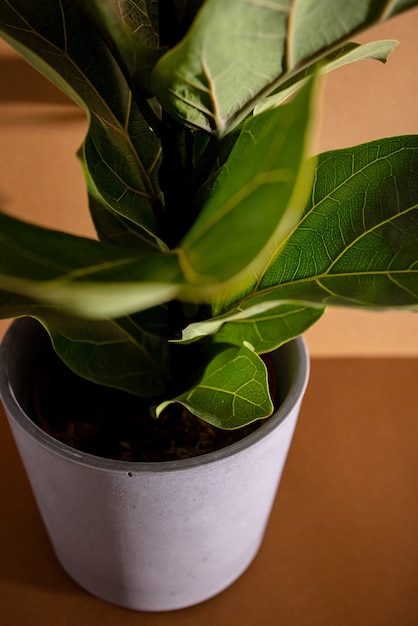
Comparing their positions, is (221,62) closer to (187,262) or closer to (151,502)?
(187,262)

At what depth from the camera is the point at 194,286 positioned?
0.88 ft

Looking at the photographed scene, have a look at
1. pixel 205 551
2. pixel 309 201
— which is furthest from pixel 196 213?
pixel 205 551

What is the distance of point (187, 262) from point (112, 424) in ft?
1.07

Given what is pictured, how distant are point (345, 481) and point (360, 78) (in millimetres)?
450

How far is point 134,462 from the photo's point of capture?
17.5 inches

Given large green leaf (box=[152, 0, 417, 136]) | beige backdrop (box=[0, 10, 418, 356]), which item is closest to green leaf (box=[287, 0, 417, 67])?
large green leaf (box=[152, 0, 417, 136])

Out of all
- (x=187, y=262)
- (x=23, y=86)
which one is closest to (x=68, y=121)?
(x=23, y=86)

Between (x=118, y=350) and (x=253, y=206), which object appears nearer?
(x=253, y=206)

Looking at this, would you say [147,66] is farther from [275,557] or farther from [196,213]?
[275,557]

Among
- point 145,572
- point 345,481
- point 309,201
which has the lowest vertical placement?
point 345,481

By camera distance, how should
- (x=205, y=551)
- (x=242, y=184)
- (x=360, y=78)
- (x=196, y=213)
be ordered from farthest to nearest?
1. (x=360, y=78)
2. (x=205, y=551)
3. (x=196, y=213)
4. (x=242, y=184)

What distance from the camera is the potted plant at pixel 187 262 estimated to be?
0.26m

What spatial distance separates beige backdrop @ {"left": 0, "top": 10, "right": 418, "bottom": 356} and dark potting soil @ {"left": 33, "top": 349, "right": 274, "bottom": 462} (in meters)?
0.23

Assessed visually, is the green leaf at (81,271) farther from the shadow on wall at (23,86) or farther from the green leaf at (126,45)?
the shadow on wall at (23,86)
